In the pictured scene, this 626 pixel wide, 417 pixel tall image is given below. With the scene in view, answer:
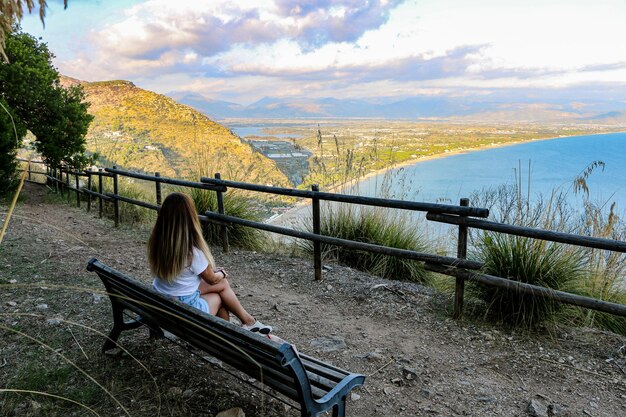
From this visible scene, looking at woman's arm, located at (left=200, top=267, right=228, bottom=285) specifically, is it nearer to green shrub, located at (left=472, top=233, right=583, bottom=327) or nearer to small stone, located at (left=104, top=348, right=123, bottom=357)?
small stone, located at (left=104, top=348, right=123, bottom=357)

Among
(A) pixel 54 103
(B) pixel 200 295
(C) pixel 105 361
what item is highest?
(A) pixel 54 103

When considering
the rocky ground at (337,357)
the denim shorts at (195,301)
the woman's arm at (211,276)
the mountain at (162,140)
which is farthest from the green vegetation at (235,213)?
the denim shorts at (195,301)

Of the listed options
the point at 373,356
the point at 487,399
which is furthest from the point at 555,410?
the point at 373,356

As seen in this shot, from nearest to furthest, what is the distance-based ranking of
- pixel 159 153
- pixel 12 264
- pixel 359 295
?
1. pixel 359 295
2. pixel 12 264
3. pixel 159 153

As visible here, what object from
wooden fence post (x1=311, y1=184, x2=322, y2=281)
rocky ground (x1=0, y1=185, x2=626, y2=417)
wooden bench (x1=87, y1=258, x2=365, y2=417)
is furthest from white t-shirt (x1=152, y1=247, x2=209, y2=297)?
wooden fence post (x1=311, y1=184, x2=322, y2=281)

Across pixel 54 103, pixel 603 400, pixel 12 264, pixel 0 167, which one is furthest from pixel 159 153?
pixel 603 400

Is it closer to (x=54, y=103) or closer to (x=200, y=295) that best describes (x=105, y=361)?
(x=200, y=295)

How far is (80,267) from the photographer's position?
5.74 meters

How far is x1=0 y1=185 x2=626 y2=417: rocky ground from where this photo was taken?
2.91 metres

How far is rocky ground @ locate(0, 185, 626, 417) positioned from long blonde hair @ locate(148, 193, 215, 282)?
589 mm

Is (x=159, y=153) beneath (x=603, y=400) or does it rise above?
above

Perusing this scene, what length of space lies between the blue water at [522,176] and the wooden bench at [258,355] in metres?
3.45

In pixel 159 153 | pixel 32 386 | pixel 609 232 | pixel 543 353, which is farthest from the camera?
pixel 159 153

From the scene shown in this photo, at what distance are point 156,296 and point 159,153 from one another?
14.4m
